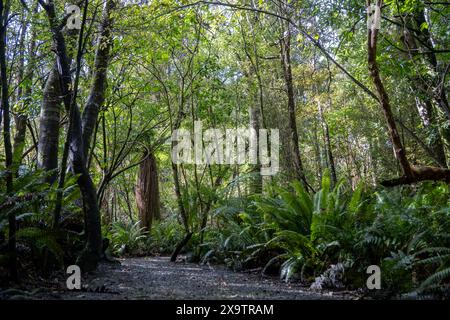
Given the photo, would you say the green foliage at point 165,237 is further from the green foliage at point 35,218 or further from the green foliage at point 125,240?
the green foliage at point 35,218

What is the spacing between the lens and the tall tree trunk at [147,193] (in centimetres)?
1148

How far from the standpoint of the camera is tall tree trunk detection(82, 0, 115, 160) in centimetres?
559

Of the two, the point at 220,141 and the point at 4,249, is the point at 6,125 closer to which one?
the point at 4,249

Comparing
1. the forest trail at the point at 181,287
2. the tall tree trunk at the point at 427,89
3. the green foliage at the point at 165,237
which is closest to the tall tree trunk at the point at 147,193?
the green foliage at the point at 165,237

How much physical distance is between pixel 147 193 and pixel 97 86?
5879 millimetres

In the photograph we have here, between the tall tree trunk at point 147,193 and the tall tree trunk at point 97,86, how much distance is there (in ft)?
17.5

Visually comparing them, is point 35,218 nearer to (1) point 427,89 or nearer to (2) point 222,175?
(2) point 222,175

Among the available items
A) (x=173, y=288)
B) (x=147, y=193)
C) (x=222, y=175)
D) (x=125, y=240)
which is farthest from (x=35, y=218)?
(x=147, y=193)

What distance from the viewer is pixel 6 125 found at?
3.19 m

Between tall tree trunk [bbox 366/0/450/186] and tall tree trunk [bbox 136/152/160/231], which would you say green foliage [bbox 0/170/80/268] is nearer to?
tall tree trunk [bbox 366/0/450/186]

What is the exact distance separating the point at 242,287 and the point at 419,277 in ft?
5.87

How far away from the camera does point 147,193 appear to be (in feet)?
37.7

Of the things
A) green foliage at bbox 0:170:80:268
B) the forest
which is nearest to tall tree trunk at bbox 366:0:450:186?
the forest

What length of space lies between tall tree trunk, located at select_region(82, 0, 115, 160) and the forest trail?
2047mm
